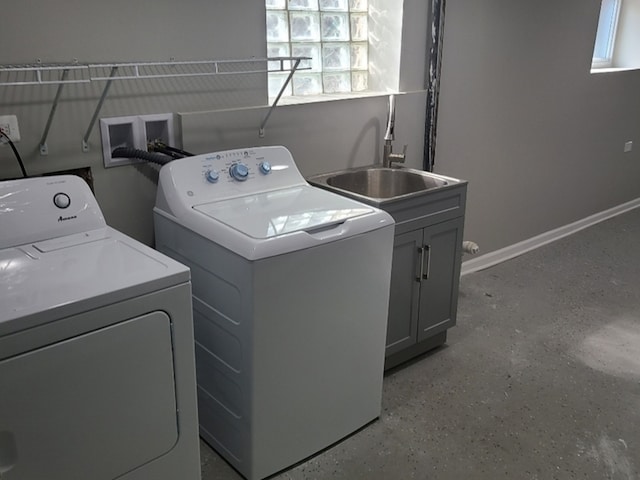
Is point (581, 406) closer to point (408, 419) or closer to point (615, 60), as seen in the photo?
point (408, 419)

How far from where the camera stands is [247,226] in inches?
70.4

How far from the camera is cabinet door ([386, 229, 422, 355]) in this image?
7.82 feet

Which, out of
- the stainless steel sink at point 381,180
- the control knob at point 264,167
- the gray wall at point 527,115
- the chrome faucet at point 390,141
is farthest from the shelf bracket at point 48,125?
the gray wall at point 527,115

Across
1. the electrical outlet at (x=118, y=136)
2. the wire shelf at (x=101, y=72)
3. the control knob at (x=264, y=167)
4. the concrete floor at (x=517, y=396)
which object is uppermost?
the wire shelf at (x=101, y=72)

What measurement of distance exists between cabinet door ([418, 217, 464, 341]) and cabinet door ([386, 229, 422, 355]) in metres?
0.05

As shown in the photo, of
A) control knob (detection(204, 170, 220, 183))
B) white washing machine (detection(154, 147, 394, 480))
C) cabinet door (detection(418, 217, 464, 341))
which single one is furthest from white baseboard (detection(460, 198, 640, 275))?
control knob (detection(204, 170, 220, 183))

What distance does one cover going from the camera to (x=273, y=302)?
68.3 inches

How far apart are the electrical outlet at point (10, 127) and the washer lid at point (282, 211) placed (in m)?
0.59

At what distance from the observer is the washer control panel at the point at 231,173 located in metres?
2.01

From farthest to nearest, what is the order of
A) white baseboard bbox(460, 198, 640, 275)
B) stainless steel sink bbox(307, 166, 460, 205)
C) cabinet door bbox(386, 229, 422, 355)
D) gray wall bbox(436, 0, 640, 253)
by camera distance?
white baseboard bbox(460, 198, 640, 275)
gray wall bbox(436, 0, 640, 253)
stainless steel sink bbox(307, 166, 460, 205)
cabinet door bbox(386, 229, 422, 355)

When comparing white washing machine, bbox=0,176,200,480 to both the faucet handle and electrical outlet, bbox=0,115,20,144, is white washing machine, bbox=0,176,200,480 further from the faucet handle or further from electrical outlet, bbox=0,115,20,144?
the faucet handle

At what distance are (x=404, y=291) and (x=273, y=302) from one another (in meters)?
0.87

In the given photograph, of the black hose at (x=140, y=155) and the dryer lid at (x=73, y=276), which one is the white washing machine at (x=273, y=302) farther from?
the dryer lid at (x=73, y=276)

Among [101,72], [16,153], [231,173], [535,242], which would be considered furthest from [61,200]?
[535,242]
